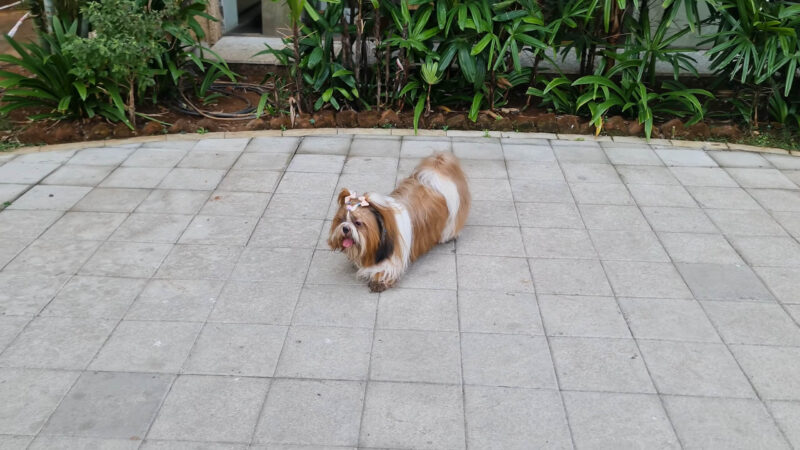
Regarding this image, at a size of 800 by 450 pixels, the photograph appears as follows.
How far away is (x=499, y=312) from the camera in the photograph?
4129 mm

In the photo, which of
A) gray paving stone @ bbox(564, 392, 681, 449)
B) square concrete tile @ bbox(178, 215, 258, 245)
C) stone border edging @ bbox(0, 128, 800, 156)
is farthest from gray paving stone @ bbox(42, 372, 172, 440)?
stone border edging @ bbox(0, 128, 800, 156)

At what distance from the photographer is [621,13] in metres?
7.00

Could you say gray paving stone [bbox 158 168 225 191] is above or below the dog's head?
below

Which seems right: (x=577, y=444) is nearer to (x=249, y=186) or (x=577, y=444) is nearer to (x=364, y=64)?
(x=249, y=186)

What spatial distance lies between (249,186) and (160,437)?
2.91 m

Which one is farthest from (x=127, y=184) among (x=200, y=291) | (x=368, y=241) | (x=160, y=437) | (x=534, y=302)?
(x=534, y=302)

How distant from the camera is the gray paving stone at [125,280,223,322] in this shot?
404cm

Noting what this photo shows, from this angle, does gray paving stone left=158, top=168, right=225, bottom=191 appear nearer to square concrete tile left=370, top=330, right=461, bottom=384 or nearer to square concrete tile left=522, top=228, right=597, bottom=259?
square concrete tile left=370, top=330, right=461, bottom=384

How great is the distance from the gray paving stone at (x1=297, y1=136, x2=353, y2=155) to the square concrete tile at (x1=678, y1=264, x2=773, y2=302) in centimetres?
330

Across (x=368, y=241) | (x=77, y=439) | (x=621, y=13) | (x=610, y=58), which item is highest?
(x=621, y=13)

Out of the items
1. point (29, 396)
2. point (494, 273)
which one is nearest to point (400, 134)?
point (494, 273)

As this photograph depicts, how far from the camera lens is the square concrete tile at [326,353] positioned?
360 cm

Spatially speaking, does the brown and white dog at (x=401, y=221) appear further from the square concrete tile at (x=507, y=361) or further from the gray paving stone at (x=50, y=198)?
the gray paving stone at (x=50, y=198)

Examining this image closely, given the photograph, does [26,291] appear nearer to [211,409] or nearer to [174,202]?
[174,202]
